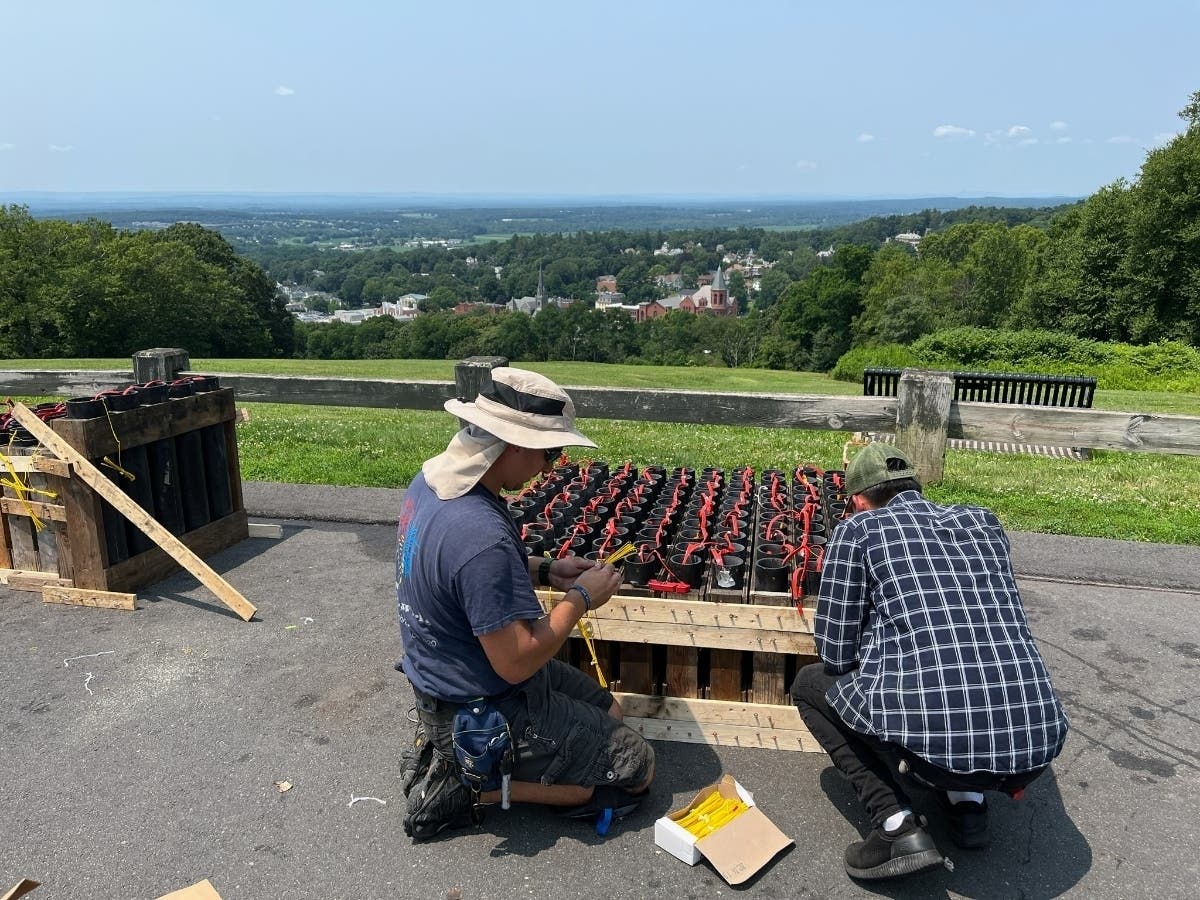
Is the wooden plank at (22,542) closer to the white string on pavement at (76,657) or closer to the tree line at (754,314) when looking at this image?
the white string on pavement at (76,657)

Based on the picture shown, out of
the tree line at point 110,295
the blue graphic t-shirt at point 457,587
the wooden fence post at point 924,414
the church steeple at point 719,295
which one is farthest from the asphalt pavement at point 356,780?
the church steeple at point 719,295

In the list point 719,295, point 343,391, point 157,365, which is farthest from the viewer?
point 719,295

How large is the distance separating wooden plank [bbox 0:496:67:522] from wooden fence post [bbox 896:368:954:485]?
6.15 m

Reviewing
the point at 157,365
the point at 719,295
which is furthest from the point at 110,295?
the point at 719,295

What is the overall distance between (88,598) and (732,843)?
4542 millimetres

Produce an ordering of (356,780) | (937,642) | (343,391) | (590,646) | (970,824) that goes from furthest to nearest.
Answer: (343,391), (590,646), (356,780), (970,824), (937,642)

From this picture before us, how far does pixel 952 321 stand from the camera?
6338 centimetres

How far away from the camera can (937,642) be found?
3.16 meters

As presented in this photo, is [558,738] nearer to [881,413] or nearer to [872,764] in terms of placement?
[872,764]

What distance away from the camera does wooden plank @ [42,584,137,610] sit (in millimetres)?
5789

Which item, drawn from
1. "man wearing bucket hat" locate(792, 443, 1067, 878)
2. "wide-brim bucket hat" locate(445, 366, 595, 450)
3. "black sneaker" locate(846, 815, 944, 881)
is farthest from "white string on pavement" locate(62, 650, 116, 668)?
"black sneaker" locate(846, 815, 944, 881)

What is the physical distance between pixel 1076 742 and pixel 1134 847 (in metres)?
0.82

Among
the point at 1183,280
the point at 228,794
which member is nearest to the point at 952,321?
the point at 1183,280

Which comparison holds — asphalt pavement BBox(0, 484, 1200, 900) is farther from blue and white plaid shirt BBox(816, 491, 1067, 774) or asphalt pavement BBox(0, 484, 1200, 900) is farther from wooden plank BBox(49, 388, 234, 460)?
wooden plank BBox(49, 388, 234, 460)
